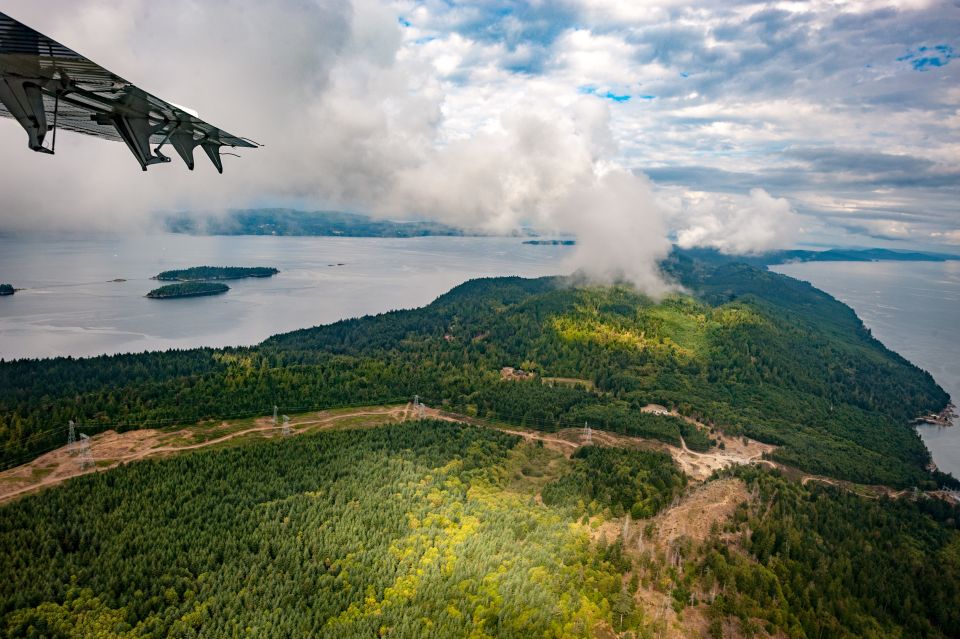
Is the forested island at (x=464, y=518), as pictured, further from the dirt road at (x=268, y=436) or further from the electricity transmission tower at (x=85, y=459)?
the electricity transmission tower at (x=85, y=459)

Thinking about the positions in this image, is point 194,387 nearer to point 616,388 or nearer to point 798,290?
point 616,388

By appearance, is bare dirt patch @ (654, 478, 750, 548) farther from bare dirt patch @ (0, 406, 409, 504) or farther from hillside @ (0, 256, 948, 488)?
bare dirt patch @ (0, 406, 409, 504)

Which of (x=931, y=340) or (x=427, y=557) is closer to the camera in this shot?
(x=427, y=557)

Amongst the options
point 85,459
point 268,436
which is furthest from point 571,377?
point 85,459

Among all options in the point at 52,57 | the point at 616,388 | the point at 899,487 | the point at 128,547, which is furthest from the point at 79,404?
the point at 899,487

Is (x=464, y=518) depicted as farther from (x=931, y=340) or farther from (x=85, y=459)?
(x=931, y=340)

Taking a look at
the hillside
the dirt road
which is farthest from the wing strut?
the hillside
